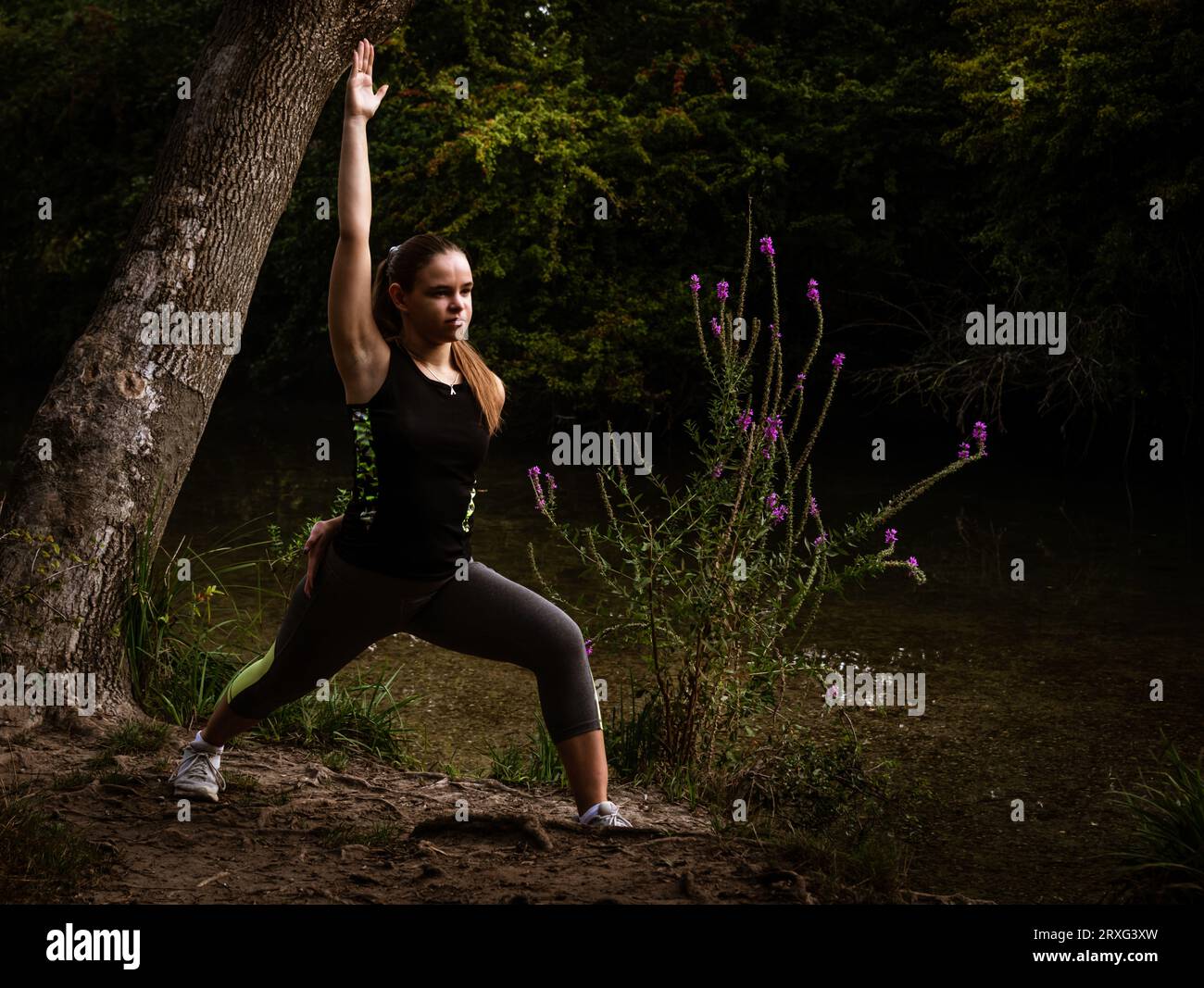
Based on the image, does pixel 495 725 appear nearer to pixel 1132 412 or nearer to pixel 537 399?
pixel 1132 412

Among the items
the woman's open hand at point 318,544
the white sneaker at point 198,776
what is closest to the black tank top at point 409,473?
the woman's open hand at point 318,544

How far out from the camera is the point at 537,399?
60.1 ft

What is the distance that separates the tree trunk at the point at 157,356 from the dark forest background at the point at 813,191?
31.8 feet

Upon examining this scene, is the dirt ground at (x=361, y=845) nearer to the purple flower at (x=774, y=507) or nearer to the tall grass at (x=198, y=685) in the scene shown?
the tall grass at (x=198, y=685)

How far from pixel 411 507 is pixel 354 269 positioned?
0.65 meters

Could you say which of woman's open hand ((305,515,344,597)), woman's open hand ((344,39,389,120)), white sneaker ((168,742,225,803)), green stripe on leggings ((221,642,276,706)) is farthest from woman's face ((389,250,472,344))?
white sneaker ((168,742,225,803))

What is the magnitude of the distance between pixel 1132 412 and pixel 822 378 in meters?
5.51

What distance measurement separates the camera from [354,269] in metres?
3.56

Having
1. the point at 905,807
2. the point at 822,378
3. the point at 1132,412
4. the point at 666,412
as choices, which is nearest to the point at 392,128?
the point at 666,412

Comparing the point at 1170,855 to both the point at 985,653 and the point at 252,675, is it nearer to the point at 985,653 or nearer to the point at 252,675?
the point at 252,675

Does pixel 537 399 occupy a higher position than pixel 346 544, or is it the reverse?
pixel 537 399

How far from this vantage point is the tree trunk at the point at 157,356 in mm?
5152

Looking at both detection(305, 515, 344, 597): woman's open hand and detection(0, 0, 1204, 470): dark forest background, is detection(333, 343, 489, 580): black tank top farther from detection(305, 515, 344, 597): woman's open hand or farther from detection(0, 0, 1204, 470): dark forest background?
detection(0, 0, 1204, 470): dark forest background

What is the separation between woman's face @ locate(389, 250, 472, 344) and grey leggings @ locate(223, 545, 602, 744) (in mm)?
679
